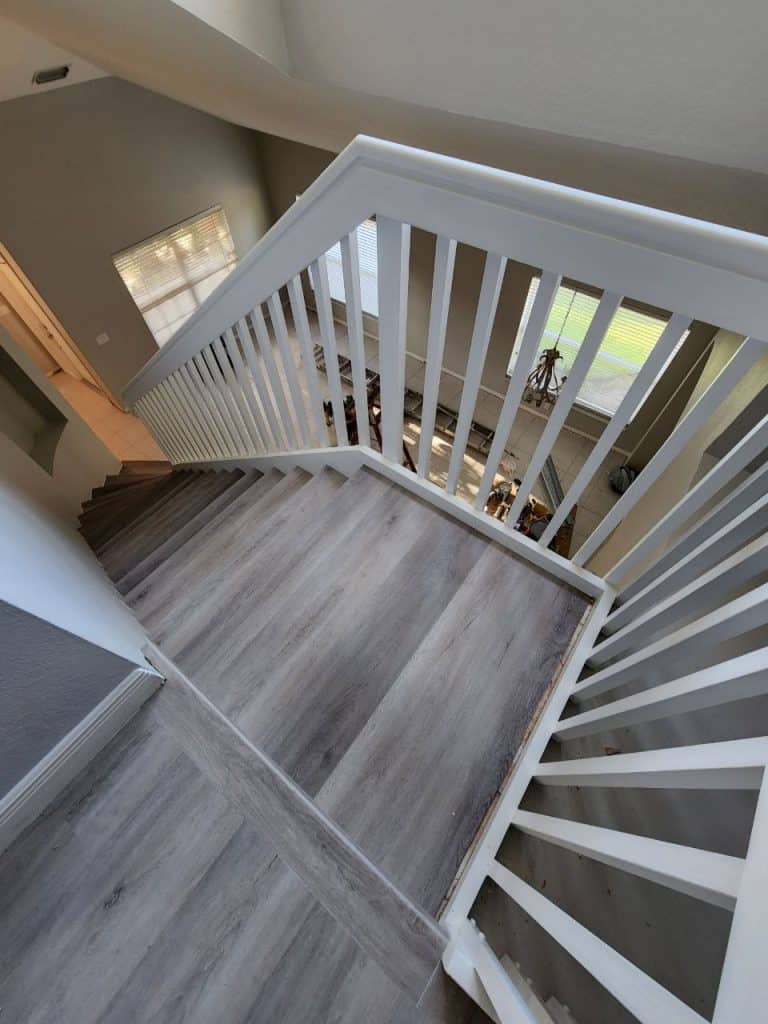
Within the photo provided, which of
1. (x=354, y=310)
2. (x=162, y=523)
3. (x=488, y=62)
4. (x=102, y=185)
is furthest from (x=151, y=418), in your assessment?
(x=488, y=62)

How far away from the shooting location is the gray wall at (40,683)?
0.82m

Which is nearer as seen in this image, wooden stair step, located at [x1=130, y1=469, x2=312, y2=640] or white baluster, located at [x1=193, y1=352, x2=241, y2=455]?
wooden stair step, located at [x1=130, y1=469, x2=312, y2=640]

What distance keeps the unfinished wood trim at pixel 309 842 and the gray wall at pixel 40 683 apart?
21 centimetres

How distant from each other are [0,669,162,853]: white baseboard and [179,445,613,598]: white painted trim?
0.99m

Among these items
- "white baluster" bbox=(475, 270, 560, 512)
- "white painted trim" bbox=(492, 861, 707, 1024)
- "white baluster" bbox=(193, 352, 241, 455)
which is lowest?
"white painted trim" bbox=(492, 861, 707, 1024)

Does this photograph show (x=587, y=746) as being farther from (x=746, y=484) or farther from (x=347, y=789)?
(x=746, y=484)

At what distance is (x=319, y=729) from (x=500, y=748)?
0.45m

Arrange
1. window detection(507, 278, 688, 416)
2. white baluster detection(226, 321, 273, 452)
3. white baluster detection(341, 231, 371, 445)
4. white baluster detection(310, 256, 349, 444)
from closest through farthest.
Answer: white baluster detection(341, 231, 371, 445) < white baluster detection(310, 256, 349, 444) < white baluster detection(226, 321, 273, 452) < window detection(507, 278, 688, 416)

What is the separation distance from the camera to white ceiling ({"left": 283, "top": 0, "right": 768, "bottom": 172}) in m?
→ 1.03

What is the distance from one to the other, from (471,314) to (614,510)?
4.97 m

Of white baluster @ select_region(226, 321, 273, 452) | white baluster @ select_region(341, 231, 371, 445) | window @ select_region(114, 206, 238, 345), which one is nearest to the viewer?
white baluster @ select_region(341, 231, 371, 445)

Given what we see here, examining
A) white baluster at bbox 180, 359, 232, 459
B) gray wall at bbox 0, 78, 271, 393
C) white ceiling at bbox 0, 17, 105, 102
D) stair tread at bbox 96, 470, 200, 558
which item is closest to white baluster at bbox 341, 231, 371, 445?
white baluster at bbox 180, 359, 232, 459

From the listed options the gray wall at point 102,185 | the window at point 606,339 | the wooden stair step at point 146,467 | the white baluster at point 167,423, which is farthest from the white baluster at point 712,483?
the gray wall at point 102,185

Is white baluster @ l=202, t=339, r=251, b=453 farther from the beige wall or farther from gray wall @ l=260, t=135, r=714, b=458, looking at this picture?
gray wall @ l=260, t=135, r=714, b=458
